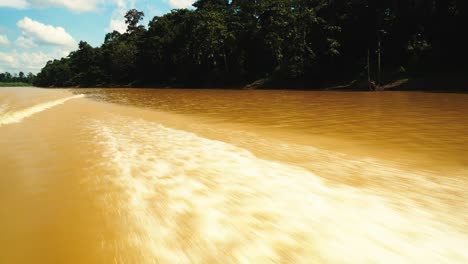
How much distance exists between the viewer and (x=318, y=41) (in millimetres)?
40969

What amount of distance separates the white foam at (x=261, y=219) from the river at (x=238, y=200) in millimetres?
17

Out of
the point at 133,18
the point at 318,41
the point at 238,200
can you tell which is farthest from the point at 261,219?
the point at 133,18

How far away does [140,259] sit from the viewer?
2.95m

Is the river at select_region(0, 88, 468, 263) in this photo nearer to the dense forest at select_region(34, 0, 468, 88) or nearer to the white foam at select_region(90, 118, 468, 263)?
the white foam at select_region(90, 118, 468, 263)

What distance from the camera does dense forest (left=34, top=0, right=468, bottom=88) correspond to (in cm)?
3338

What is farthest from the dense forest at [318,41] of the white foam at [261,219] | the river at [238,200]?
the white foam at [261,219]

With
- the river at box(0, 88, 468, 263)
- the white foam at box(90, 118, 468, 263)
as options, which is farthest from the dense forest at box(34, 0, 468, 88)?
the white foam at box(90, 118, 468, 263)

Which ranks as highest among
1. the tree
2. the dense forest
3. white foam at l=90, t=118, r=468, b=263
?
the tree

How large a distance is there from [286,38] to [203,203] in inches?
1656

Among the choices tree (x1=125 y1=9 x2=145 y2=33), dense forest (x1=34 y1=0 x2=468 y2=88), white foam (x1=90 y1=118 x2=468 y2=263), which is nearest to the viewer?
white foam (x1=90 y1=118 x2=468 y2=263)

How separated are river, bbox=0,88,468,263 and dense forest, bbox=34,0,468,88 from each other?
31183 mm

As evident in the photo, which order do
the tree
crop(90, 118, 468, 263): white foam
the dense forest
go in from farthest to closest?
the tree, the dense forest, crop(90, 118, 468, 263): white foam

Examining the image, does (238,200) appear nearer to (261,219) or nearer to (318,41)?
(261,219)

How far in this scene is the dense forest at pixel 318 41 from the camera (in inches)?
1314
